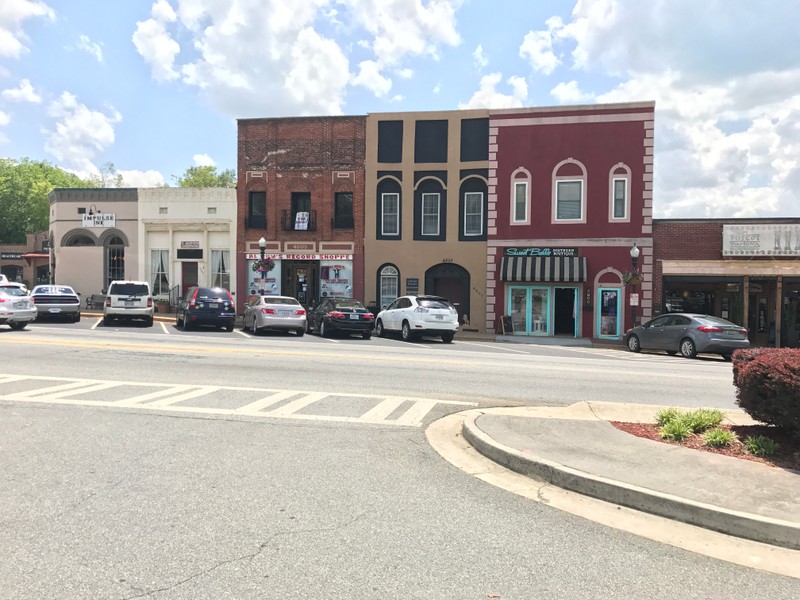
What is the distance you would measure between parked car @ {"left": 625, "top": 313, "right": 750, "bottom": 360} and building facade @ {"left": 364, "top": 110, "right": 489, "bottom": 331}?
921cm

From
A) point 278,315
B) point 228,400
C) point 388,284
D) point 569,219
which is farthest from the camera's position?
point 388,284

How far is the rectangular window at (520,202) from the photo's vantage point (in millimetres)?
27203

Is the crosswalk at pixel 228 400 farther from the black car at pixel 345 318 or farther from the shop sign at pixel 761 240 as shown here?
the shop sign at pixel 761 240

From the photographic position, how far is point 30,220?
61.1 meters

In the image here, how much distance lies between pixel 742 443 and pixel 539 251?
20.9 metres

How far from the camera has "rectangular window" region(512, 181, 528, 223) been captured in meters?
27.2

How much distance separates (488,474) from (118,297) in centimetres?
2120

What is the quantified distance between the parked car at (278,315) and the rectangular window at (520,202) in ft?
37.6

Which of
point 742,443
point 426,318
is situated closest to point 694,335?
point 426,318

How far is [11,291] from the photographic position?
2105 cm

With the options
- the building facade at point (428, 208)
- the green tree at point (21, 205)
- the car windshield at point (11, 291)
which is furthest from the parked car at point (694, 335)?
the green tree at point (21, 205)

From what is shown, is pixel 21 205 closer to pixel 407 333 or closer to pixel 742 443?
pixel 407 333

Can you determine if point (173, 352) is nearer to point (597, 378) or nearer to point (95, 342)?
point (95, 342)

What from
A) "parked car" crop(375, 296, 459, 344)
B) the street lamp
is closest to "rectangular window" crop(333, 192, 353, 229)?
"parked car" crop(375, 296, 459, 344)
